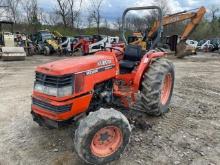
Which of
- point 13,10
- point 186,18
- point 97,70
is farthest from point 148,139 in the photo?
point 13,10

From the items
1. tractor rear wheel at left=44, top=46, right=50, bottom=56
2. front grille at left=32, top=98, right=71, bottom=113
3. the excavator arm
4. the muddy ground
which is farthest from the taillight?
tractor rear wheel at left=44, top=46, right=50, bottom=56

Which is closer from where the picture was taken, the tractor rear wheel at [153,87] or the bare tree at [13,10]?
the tractor rear wheel at [153,87]

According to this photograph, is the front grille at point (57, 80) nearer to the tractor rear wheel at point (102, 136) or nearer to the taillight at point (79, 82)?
the taillight at point (79, 82)

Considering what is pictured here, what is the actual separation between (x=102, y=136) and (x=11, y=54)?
1343 centimetres

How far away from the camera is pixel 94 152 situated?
12.2 feet

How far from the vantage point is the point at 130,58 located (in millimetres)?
5234

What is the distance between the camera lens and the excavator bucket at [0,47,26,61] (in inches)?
622

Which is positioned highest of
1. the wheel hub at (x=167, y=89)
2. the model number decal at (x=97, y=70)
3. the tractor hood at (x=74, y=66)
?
the tractor hood at (x=74, y=66)

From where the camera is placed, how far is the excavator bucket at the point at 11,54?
1579 cm

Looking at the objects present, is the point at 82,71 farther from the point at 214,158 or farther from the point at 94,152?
the point at 214,158

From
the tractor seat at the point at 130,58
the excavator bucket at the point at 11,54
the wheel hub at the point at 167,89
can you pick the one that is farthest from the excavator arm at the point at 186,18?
the tractor seat at the point at 130,58

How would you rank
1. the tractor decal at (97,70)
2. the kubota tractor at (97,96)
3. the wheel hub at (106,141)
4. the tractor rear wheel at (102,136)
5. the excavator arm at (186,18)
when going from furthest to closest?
the excavator arm at (186,18), the tractor decal at (97,70), the wheel hub at (106,141), the kubota tractor at (97,96), the tractor rear wheel at (102,136)

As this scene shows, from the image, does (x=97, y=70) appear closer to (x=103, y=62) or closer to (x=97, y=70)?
(x=97, y=70)

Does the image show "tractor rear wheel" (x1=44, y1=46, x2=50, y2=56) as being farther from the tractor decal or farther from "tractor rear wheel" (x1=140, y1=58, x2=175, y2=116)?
the tractor decal
